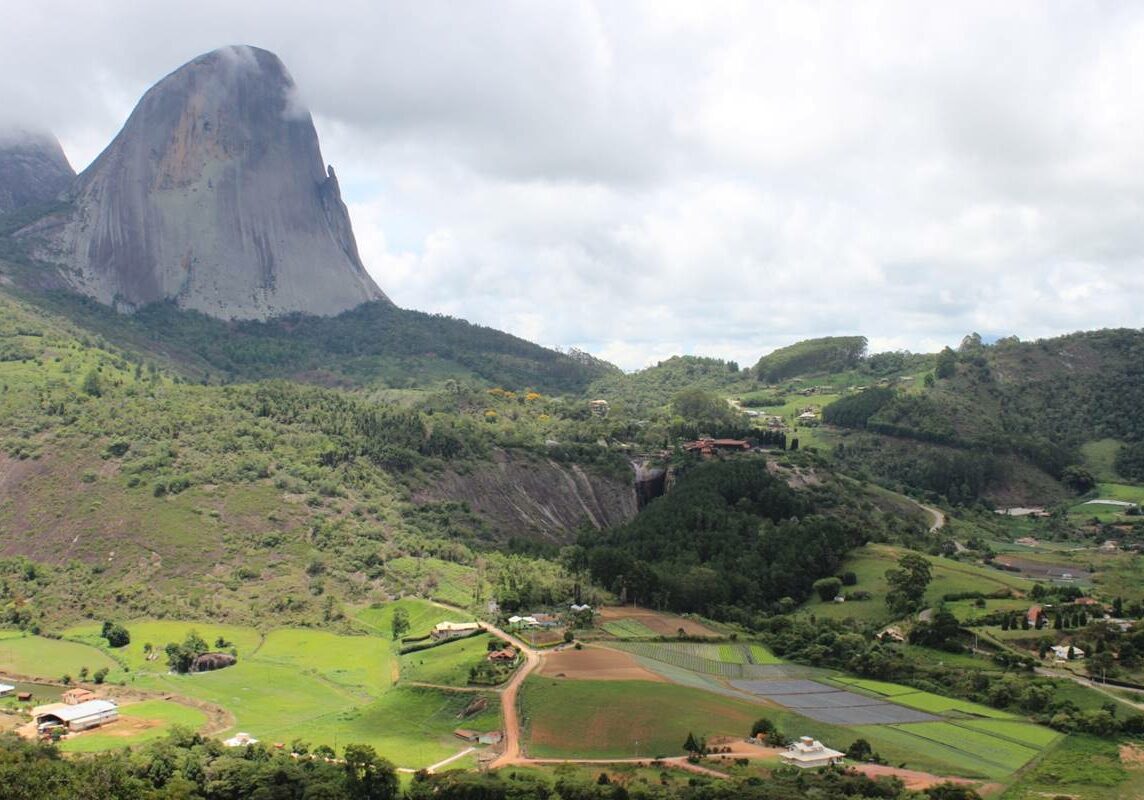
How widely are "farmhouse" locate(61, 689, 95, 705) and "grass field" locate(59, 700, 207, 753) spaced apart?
6.49 feet

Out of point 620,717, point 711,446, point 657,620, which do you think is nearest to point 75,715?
point 620,717

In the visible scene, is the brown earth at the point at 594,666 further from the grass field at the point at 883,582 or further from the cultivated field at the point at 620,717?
the grass field at the point at 883,582

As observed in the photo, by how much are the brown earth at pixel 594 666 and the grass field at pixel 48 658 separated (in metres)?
25.8

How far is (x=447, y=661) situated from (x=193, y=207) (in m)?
142

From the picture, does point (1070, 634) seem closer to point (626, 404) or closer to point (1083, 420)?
point (1083, 420)

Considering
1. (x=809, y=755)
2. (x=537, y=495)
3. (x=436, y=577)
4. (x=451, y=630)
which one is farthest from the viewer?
(x=537, y=495)

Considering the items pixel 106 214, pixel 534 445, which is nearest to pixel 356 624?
pixel 534 445

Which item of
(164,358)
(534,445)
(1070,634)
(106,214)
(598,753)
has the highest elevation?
(106,214)

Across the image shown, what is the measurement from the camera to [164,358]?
155 meters

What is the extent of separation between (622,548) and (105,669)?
4504 centimetres

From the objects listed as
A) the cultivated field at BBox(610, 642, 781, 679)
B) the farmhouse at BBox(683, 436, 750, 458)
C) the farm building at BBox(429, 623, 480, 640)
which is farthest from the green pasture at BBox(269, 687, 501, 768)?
the farmhouse at BBox(683, 436, 750, 458)

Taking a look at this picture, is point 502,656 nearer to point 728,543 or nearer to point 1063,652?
point 1063,652

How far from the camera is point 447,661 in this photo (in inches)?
2598

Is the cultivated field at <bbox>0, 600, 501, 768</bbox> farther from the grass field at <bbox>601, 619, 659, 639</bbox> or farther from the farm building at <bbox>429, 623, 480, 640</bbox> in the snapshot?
the grass field at <bbox>601, 619, 659, 639</bbox>
